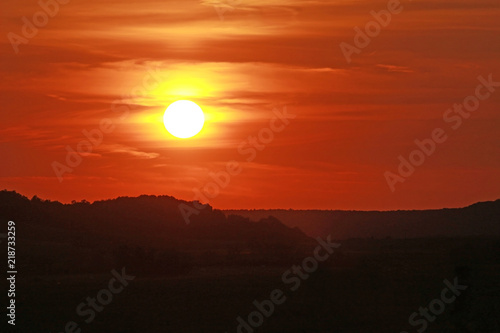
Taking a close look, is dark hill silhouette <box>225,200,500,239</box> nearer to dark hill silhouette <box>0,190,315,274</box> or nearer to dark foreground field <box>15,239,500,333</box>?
dark hill silhouette <box>0,190,315,274</box>

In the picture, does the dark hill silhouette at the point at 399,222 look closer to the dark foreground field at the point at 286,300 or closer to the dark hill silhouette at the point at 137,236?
the dark hill silhouette at the point at 137,236

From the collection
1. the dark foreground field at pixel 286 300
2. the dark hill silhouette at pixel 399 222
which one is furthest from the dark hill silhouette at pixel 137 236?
the dark hill silhouette at pixel 399 222

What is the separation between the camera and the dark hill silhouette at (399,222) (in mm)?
114500

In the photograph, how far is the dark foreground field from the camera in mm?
40031

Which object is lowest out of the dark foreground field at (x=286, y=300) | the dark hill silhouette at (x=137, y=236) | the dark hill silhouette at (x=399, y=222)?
the dark foreground field at (x=286, y=300)

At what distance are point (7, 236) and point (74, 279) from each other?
17.4 m

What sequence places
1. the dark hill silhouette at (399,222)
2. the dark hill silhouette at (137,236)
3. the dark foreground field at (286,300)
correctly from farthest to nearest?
1. the dark hill silhouette at (399,222)
2. the dark hill silhouette at (137,236)
3. the dark foreground field at (286,300)

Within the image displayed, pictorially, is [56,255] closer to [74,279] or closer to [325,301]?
[74,279]

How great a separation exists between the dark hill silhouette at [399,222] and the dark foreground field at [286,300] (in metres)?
48.7

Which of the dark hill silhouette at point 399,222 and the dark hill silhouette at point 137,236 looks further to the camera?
the dark hill silhouette at point 399,222

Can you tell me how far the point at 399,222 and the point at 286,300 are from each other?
Result: 334ft

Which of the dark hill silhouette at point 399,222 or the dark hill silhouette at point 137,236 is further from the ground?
the dark hill silhouette at point 399,222

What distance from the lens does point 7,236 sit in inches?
2518

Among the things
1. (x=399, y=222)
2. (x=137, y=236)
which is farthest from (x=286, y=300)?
(x=399, y=222)
